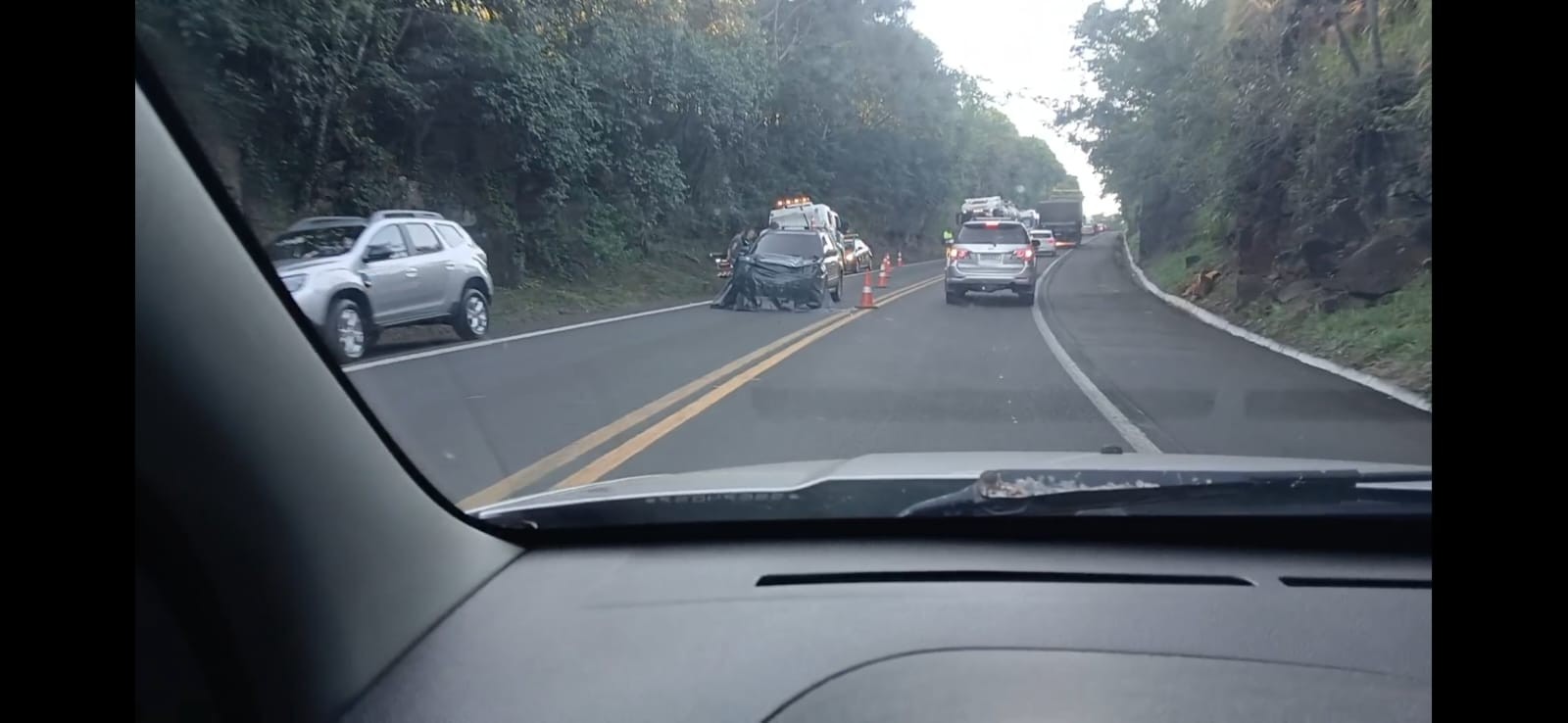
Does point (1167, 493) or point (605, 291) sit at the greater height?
point (1167, 493)

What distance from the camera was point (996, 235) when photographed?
24172 millimetres

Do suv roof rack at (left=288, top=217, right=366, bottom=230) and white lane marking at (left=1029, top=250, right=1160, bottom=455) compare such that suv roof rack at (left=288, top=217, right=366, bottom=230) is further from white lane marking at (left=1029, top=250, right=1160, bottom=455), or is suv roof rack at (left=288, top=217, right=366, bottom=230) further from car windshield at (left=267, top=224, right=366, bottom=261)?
white lane marking at (left=1029, top=250, right=1160, bottom=455)

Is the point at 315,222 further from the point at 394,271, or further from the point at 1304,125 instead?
the point at 1304,125

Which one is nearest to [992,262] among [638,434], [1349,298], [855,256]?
[1349,298]

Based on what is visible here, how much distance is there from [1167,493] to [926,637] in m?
1.02

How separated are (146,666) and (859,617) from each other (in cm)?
159

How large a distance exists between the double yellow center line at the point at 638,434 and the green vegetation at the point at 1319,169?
20.3ft

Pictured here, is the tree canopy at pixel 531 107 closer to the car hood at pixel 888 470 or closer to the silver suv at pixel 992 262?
the car hood at pixel 888 470

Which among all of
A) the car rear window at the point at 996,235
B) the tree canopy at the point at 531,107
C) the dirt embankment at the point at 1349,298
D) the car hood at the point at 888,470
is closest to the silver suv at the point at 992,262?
the car rear window at the point at 996,235

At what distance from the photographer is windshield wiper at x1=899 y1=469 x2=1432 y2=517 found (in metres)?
3.58

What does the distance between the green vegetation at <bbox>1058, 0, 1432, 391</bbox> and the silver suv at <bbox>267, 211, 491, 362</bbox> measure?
9.24 m
